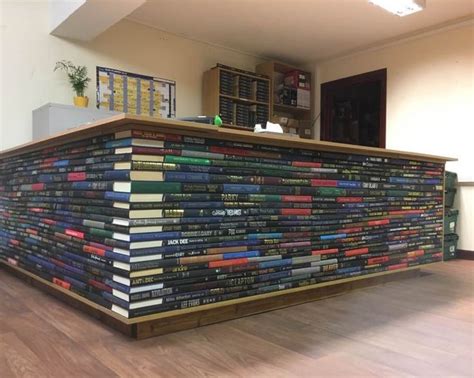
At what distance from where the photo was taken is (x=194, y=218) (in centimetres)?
176

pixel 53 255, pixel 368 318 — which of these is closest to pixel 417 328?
pixel 368 318

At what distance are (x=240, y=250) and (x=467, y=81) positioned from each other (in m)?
3.60

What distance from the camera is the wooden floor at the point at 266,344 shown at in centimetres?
141

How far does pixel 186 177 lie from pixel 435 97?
3797 millimetres

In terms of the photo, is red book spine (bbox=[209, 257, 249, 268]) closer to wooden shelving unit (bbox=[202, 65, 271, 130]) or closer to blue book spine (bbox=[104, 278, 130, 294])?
blue book spine (bbox=[104, 278, 130, 294])

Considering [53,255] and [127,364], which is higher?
[53,255]

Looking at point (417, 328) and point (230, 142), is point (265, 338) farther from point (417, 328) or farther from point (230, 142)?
point (230, 142)

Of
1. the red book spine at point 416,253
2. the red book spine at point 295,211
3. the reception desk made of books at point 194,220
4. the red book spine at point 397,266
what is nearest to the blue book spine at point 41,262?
the reception desk made of books at point 194,220

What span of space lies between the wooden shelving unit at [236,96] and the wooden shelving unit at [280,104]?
15 cm

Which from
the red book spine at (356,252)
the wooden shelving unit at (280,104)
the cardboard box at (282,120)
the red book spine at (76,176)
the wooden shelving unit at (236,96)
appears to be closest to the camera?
the red book spine at (76,176)

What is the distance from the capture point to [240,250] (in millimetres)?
1912

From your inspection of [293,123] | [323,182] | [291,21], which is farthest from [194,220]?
[293,123]

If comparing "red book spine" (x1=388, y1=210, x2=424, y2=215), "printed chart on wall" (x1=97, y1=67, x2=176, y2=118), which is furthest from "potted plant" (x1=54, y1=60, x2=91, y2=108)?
"red book spine" (x1=388, y1=210, x2=424, y2=215)

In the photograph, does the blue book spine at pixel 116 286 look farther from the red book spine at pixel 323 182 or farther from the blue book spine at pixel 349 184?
the blue book spine at pixel 349 184
